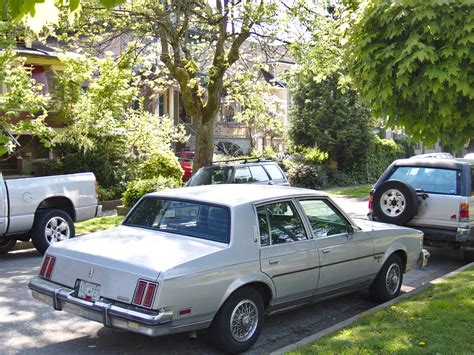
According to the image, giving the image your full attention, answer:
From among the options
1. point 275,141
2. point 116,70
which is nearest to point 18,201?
point 116,70

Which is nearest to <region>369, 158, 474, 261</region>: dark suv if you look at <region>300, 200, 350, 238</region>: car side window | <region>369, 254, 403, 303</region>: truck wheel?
<region>369, 254, 403, 303</region>: truck wheel

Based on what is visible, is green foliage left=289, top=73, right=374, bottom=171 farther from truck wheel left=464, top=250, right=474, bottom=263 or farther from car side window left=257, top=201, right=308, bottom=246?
car side window left=257, top=201, right=308, bottom=246

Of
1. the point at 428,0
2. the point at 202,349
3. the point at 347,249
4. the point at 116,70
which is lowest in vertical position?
the point at 202,349

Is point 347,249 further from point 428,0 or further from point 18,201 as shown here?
point 18,201

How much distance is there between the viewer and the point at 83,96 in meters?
19.4

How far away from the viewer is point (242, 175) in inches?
552

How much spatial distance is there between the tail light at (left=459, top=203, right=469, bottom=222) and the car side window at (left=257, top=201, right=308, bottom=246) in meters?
4.22

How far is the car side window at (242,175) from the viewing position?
45.4ft

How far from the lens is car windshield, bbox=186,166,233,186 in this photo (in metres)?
13.8

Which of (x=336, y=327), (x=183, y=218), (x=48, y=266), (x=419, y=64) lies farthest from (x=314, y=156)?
(x=48, y=266)

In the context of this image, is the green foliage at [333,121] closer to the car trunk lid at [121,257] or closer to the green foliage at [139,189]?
the green foliage at [139,189]

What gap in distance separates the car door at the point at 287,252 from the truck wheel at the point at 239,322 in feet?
1.03

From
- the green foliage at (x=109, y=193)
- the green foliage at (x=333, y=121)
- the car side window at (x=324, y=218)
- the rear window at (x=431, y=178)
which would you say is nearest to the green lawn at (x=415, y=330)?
the car side window at (x=324, y=218)

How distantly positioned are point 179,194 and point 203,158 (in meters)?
10.9
